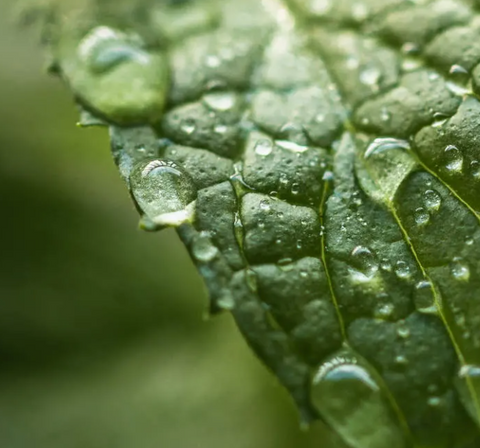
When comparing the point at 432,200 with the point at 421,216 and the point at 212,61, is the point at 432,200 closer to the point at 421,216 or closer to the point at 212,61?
the point at 421,216

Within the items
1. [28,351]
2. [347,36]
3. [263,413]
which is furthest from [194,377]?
[347,36]

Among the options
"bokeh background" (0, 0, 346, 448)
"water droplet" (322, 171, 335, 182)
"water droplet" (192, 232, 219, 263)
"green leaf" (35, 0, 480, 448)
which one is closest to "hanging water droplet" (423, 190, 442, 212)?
"green leaf" (35, 0, 480, 448)

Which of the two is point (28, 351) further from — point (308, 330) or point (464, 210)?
point (464, 210)

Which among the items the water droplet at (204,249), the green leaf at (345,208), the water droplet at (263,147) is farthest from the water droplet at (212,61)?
the water droplet at (204,249)

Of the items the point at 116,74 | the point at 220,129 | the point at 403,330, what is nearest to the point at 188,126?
the point at 220,129

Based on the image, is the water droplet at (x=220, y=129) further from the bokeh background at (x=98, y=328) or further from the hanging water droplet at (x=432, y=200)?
the bokeh background at (x=98, y=328)

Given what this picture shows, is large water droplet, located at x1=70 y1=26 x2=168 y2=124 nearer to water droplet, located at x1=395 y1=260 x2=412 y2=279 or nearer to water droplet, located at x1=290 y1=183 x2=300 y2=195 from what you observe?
water droplet, located at x1=290 y1=183 x2=300 y2=195
